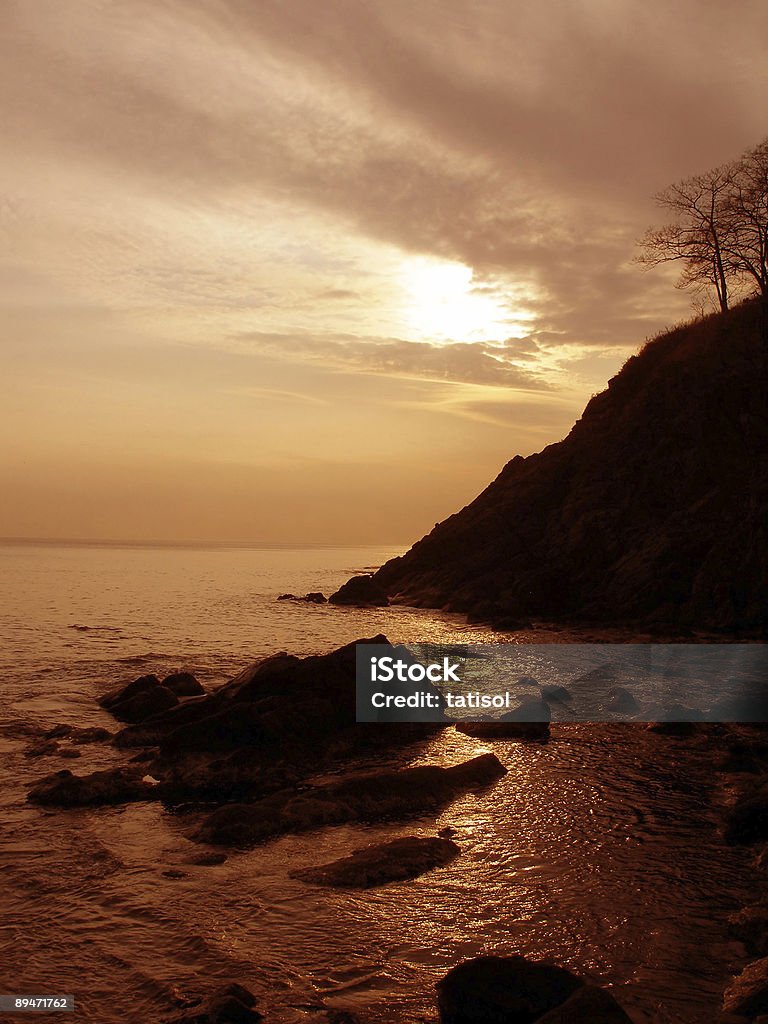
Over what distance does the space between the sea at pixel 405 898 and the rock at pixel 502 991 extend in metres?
0.66

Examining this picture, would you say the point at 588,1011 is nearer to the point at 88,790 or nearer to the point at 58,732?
the point at 88,790

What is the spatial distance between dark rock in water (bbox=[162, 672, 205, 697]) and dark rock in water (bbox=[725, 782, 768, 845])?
1747 centimetres

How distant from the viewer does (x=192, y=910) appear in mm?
10891

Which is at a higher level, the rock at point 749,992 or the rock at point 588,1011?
the rock at point 588,1011

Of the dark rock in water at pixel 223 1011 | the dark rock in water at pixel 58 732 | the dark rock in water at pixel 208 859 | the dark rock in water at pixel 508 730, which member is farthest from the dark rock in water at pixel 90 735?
the dark rock in water at pixel 223 1011

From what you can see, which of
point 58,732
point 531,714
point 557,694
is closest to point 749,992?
point 531,714

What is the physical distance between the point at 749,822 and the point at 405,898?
265 inches

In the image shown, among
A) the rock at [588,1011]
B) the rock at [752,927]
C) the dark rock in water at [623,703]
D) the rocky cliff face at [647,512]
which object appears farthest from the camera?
the rocky cliff face at [647,512]

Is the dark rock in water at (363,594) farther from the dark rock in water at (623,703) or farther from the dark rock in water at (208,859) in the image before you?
the dark rock in water at (208,859)

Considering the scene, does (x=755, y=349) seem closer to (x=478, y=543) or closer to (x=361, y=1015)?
(x=478, y=543)

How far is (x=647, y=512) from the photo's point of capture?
5122 cm

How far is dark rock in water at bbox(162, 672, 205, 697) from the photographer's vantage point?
1005 inches

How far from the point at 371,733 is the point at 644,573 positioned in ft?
100

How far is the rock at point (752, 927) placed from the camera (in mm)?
9750
